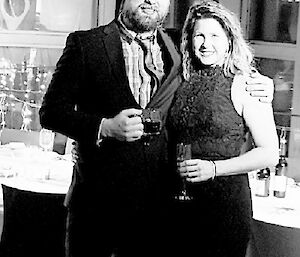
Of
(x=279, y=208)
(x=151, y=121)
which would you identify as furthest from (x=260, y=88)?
(x=279, y=208)

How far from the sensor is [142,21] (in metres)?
1.43

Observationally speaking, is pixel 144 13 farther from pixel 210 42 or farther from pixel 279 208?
pixel 279 208

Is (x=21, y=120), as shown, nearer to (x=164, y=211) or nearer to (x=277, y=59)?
(x=277, y=59)

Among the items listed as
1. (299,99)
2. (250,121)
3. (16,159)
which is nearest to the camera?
(250,121)

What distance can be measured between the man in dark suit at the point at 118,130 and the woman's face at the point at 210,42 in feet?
0.19

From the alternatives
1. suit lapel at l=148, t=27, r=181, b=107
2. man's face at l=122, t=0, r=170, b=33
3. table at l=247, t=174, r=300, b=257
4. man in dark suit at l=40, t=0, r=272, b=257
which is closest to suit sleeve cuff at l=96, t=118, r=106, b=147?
man in dark suit at l=40, t=0, r=272, b=257

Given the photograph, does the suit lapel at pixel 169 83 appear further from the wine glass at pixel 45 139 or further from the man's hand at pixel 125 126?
the wine glass at pixel 45 139

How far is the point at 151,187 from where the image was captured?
4.68 ft

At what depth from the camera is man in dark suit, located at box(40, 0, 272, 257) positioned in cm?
141

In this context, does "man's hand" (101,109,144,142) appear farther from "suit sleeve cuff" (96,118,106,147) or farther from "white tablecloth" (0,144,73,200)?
"white tablecloth" (0,144,73,200)

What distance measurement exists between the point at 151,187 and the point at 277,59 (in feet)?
5.74

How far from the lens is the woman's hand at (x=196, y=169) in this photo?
1399 mm

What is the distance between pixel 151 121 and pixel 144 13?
224 mm

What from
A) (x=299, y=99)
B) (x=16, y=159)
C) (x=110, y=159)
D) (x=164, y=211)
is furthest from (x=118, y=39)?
(x=299, y=99)
